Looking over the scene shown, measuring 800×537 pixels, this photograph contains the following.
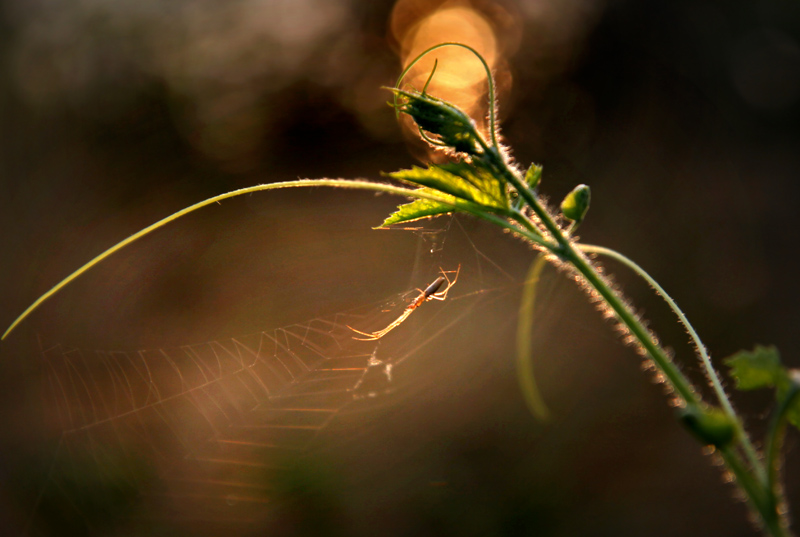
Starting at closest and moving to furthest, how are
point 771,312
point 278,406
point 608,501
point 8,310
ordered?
point 278,406 → point 608,501 → point 8,310 → point 771,312

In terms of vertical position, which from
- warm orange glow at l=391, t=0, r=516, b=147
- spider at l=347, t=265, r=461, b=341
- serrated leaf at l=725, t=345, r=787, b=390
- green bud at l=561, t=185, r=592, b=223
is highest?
warm orange glow at l=391, t=0, r=516, b=147

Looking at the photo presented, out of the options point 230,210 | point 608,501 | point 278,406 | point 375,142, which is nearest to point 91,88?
point 230,210

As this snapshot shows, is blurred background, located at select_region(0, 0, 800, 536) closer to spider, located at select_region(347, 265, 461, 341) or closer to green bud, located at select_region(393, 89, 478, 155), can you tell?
spider, located at select_region(347, 265, 461, 341)

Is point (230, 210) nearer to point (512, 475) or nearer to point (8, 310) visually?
point (8, 310)

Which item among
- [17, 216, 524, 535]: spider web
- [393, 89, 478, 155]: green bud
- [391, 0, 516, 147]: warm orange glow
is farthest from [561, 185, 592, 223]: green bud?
[391, 0, 516, 147]: warm orange glow

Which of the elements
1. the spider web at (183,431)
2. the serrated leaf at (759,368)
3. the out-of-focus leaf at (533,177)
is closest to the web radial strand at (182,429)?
the spider web at (183,431)

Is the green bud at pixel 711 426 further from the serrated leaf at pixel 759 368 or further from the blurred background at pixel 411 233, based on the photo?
the blurred background at pixel 411 233

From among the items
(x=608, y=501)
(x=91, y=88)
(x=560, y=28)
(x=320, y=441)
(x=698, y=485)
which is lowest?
(x=698, y=485)
